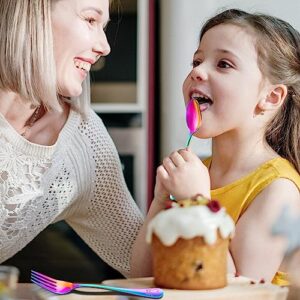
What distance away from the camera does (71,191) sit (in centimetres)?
157

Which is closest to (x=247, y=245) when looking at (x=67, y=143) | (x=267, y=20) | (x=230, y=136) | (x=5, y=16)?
(x=230, y=136)

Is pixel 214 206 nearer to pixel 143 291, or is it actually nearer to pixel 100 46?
pixel 143 291

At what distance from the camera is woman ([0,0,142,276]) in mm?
1430

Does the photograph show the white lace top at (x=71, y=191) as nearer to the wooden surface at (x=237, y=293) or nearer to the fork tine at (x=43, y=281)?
the fork tine at (x=43, y=281)

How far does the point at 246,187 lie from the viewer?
49.9 inches

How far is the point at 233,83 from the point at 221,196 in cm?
21

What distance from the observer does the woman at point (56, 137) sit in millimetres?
1430

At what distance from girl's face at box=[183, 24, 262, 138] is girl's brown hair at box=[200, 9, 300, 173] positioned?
0.09 feet

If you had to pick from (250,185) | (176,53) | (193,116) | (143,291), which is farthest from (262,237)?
(176,53)

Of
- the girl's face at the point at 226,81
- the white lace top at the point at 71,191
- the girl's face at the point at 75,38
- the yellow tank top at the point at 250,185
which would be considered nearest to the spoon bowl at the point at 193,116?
the girl's face at the point at 226,81

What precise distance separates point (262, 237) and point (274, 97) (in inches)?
12.6

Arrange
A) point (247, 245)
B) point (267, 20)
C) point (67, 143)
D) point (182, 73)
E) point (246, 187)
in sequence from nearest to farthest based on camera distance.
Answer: point (247, 245) → point (246, 187) → point (267, 20) → point (67, 143) → point (182, 73)

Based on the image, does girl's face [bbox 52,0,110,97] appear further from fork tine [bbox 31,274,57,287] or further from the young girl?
fork tine [bbox 31,274,57,287]

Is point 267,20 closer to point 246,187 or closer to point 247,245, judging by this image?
point 246,187
